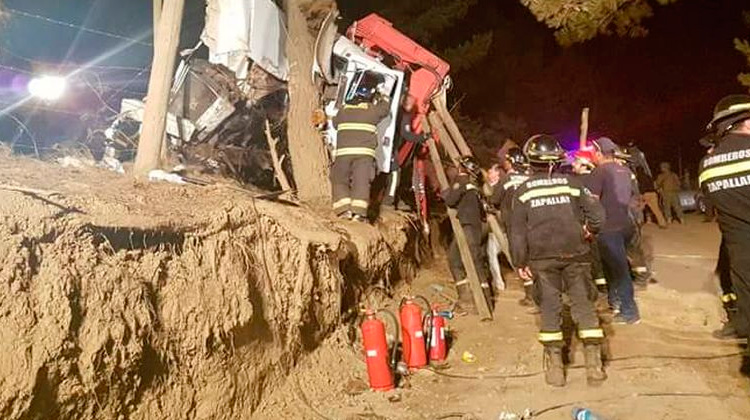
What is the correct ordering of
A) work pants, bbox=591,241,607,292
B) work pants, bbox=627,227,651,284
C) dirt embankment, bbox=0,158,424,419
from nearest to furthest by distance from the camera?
1. dirt embankment, bbox=0,158,424,419
2. work pants, bbox=591,241,607,292
3. work pants, bbox=627,227,651,284

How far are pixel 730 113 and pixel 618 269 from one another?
307cm

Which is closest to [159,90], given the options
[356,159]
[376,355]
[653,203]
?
[356,159]

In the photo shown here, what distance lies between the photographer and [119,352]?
13.3ft

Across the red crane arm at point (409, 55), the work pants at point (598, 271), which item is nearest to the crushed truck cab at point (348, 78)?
the red crane arm at point (409, 55)

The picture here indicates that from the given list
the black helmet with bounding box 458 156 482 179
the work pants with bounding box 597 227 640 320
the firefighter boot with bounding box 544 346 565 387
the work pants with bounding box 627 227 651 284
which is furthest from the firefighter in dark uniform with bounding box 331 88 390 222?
the work pants with bounding box 627 227 651 284

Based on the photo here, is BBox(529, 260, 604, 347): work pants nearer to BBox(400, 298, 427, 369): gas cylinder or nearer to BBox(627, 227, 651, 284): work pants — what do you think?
BBox(400, 298, 427, 369): gas cylinder

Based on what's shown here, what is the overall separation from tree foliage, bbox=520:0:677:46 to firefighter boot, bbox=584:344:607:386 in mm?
5909

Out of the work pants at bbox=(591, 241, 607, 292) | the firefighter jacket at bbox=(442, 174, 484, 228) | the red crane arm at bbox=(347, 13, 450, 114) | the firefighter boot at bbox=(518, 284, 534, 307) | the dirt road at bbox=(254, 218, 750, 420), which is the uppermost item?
the red crane arm at bbox=(347, 13, 450, 114)

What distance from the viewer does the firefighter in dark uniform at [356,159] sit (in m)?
8.39

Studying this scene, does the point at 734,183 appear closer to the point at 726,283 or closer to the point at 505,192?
the point at 726,283

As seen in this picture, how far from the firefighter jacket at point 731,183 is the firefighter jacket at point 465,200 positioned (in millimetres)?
3949

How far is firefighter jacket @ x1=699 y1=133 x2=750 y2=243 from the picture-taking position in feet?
16.9

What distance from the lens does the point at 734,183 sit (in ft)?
17.1

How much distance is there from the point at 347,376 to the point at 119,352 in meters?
2.90
